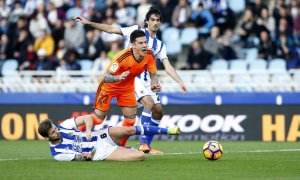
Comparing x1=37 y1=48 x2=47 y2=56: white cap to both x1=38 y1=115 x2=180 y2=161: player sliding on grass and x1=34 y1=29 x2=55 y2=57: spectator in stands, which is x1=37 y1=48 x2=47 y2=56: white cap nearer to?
x1=34 y1=29 x2=55 y2=57: spectator in stands

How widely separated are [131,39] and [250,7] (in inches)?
402

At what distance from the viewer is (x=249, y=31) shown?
2280cm

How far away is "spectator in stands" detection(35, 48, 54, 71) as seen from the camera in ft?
77.6

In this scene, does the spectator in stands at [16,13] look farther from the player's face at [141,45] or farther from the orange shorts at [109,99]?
the player's face at [141,45]

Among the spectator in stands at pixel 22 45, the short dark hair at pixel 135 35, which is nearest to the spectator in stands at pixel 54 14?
the spectator in stands at pixel 22 45

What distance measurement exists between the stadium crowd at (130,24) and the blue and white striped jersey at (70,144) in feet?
30.8

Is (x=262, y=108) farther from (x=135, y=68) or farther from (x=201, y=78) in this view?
(x=135, y=68)

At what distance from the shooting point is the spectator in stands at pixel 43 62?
77.6 ft

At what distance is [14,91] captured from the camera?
22.0 metres

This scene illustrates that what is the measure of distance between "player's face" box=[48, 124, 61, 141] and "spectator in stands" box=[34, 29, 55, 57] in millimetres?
11471

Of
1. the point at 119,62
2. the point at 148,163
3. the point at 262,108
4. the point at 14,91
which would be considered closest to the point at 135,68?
the point at 119,62

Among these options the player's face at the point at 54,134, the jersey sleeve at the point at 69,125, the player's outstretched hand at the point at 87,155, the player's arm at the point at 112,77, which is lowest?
the player's outstretched hand at the point at 87,155

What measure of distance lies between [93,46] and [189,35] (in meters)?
2.68

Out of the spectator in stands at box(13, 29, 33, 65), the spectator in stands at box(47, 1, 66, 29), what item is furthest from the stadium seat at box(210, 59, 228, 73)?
the spectator in stands at box(13, 29, 33, 65)
